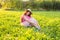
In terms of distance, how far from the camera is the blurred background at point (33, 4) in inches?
1114

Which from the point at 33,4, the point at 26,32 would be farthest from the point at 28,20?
the point at 33,4

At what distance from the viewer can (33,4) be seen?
97.4 ft

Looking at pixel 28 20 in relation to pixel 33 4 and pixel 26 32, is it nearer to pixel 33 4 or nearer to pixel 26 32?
pixel 26 32

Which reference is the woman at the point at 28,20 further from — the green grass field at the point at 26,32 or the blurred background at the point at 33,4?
the blurred background at the point at 33,4

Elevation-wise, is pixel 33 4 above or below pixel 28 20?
below

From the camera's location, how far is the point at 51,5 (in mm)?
29516

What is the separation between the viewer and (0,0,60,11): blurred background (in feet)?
92.8

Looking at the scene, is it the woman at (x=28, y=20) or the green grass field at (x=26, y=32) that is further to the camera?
the woman at (x=28, y=20)

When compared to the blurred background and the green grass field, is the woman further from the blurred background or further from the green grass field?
the blurred background

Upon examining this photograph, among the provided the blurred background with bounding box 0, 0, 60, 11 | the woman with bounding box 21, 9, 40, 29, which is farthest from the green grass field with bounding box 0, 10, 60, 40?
the blurred background with bounding box 0, 0, 60, 11

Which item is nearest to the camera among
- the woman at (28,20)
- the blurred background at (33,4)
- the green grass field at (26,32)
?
the green grass field at (26,32)

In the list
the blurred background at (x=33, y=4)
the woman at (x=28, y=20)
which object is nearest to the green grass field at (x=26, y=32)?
the woman at (x=28, y=20)

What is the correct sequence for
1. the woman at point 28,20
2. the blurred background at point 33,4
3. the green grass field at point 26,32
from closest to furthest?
the green grass field at point 26,32 < the woman at point 28,20 < the blurred background at point 33,4

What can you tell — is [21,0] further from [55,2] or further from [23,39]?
[23,39]
